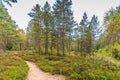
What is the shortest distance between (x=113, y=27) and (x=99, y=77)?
108ft

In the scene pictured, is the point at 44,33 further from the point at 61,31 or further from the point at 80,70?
the point at 80,70

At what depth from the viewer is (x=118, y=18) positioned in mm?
44406

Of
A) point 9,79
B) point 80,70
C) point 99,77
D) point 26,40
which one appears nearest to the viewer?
point 9,79

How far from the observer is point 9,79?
12.6 meters

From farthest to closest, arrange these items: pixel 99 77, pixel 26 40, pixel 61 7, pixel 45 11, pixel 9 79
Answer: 1. pixel 26 40
2. pixel 45 11
3. pixel 61 7
4. pixel 99 77
5. pixel 9 79

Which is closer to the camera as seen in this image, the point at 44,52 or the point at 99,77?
the point at 99,77

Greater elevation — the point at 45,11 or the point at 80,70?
the point at 45,11

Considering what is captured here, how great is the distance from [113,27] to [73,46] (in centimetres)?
3479

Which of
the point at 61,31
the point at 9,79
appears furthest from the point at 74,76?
the point at 61,31

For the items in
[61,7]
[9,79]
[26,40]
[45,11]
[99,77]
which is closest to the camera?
[9,79]

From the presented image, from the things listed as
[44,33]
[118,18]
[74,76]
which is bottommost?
[74,76]

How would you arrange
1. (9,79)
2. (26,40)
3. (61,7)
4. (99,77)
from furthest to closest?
(26,40) < (61,7) < (99,77) < (9,79)

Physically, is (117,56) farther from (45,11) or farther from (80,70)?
(80,70)

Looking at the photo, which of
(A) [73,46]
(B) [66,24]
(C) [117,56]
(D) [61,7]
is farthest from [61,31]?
(A) [73,46]
